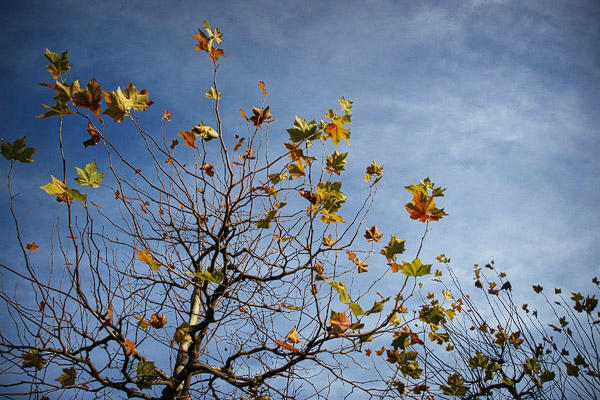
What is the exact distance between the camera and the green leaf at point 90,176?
4.63ft

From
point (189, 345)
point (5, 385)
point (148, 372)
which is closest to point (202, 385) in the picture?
point (189, 345)

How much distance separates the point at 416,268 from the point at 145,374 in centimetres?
206

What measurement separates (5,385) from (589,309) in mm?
4888

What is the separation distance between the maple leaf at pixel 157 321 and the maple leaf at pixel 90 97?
179 centimetres

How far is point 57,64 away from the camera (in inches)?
57.5

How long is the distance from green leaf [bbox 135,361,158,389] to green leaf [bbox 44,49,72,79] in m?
1.94

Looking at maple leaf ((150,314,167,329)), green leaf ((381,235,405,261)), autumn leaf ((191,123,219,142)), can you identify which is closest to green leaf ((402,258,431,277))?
green leaf ((381,235,405,261))

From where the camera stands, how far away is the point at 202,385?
8.88 ft

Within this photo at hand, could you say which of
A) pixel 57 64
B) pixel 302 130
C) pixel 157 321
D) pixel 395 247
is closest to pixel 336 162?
pixel 302 130

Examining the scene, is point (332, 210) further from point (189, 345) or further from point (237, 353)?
point (189, 345)

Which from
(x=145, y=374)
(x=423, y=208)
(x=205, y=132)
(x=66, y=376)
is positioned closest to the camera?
(x=423, y=208)

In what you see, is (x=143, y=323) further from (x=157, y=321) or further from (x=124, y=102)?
(x=124, y=102)

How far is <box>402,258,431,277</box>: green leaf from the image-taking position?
1436mm

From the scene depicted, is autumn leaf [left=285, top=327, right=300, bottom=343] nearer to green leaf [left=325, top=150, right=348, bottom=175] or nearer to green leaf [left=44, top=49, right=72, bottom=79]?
green leaf [left=325, top=150, right=348, bottom=175]
